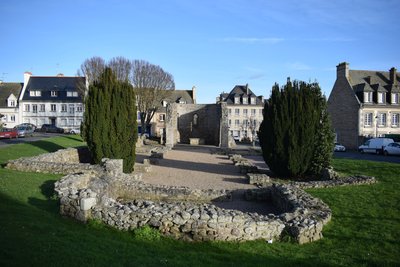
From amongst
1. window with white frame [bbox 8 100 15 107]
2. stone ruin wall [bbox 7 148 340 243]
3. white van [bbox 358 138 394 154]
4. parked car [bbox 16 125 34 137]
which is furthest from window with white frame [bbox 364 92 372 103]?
window with white frame [bbox 8 100 15 107]

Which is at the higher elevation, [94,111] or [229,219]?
[94,111]

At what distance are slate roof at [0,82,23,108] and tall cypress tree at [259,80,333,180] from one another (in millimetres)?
52526

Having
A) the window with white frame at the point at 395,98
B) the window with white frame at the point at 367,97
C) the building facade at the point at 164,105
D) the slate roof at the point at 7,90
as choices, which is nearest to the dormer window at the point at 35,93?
the slate roof at the point at 7,90

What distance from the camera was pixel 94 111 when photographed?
1605cm

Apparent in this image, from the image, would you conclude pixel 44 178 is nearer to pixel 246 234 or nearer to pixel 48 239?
pixel 48 239

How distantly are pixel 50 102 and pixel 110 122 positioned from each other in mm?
45598

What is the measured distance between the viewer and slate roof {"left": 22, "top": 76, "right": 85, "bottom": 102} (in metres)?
56.5

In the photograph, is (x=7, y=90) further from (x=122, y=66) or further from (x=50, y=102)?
(x=122, y=66)

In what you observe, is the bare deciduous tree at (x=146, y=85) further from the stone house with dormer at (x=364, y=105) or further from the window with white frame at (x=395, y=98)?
the window with white frame at (x=395, y=98)

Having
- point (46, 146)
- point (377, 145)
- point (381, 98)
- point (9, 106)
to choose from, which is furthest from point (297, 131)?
point (9, 106)

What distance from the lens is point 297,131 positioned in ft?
48.9

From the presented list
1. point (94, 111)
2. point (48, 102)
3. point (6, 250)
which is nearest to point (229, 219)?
point (6, 250)

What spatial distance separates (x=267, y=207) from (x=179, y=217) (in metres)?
4.45

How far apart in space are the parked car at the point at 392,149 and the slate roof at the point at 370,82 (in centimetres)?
1123
